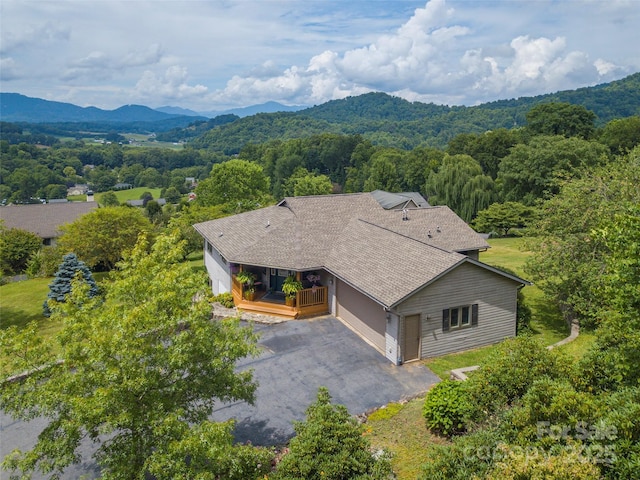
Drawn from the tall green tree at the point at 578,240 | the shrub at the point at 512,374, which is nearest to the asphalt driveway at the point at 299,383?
the shrub at the point at 512,374

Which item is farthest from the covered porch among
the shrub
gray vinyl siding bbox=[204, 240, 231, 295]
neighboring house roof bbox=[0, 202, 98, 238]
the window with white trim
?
neighboring house roof bbox=[0, 202, 98, 238]

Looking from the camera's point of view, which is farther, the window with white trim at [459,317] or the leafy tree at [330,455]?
the window with white trim at [459,317]

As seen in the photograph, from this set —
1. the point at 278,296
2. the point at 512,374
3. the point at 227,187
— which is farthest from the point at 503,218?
the point at 512,374

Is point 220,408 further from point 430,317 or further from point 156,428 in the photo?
point 430,317

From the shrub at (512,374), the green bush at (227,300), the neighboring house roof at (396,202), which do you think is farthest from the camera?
the neighboring house roof at (396,202)

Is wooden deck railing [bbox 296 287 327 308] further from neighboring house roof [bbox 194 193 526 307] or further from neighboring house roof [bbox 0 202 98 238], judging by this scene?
neighboring house roof [bbox 0 202 98 238]

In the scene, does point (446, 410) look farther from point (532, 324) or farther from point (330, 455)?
point (532, 324)

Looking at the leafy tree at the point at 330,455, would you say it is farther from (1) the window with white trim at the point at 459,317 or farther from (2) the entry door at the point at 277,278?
(2) the entry door at the point at 277,278
